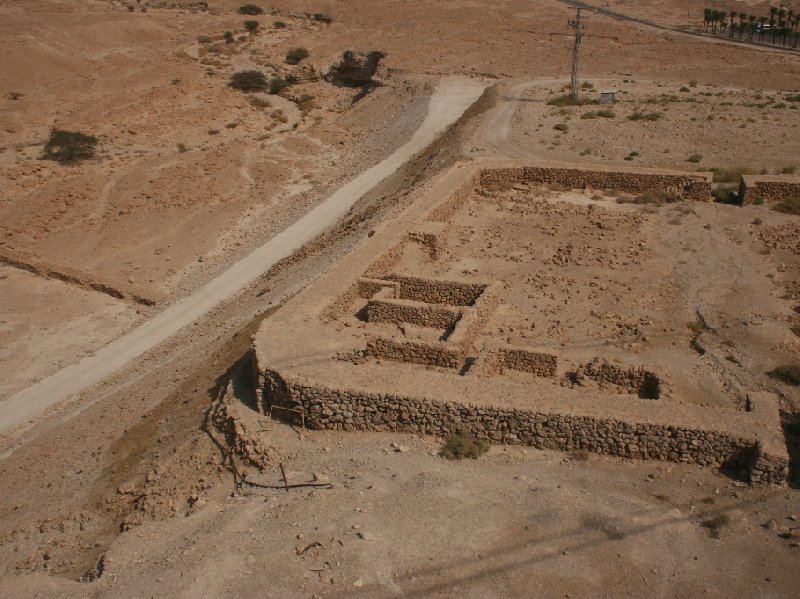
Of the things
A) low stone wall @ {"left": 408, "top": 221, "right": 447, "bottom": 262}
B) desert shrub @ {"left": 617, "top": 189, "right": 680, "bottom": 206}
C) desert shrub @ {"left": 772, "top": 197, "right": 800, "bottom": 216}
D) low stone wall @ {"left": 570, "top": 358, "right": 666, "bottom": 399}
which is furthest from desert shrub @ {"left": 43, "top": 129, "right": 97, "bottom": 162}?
low stone wall @ {"left": 570, "top": 358, "right": 666, "bottom": 399}

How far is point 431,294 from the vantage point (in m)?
18.2

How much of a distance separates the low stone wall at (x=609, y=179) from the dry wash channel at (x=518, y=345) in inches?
81.4

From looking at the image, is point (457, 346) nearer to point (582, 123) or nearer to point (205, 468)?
point (205, 468)

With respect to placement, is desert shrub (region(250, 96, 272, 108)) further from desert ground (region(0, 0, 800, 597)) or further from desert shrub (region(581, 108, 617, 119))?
desert shrub (region(581, 108, 617, 119))

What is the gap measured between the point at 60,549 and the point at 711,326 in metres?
13.6

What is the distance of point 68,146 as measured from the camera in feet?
123

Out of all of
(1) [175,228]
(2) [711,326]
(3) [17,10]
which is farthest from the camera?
(3) [17,10]

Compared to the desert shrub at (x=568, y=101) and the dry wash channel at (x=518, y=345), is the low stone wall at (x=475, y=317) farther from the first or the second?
the desert shrub at (x=568, y=101)

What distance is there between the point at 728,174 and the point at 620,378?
53.8ft

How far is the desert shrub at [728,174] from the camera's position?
27.7 m

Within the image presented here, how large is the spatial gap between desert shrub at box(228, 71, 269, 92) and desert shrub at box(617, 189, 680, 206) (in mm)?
31454

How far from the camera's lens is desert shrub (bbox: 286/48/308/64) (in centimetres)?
5741

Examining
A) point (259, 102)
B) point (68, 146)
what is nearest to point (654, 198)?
point (68, 146)

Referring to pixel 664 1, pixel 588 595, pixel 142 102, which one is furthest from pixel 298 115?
pixel 664 1
